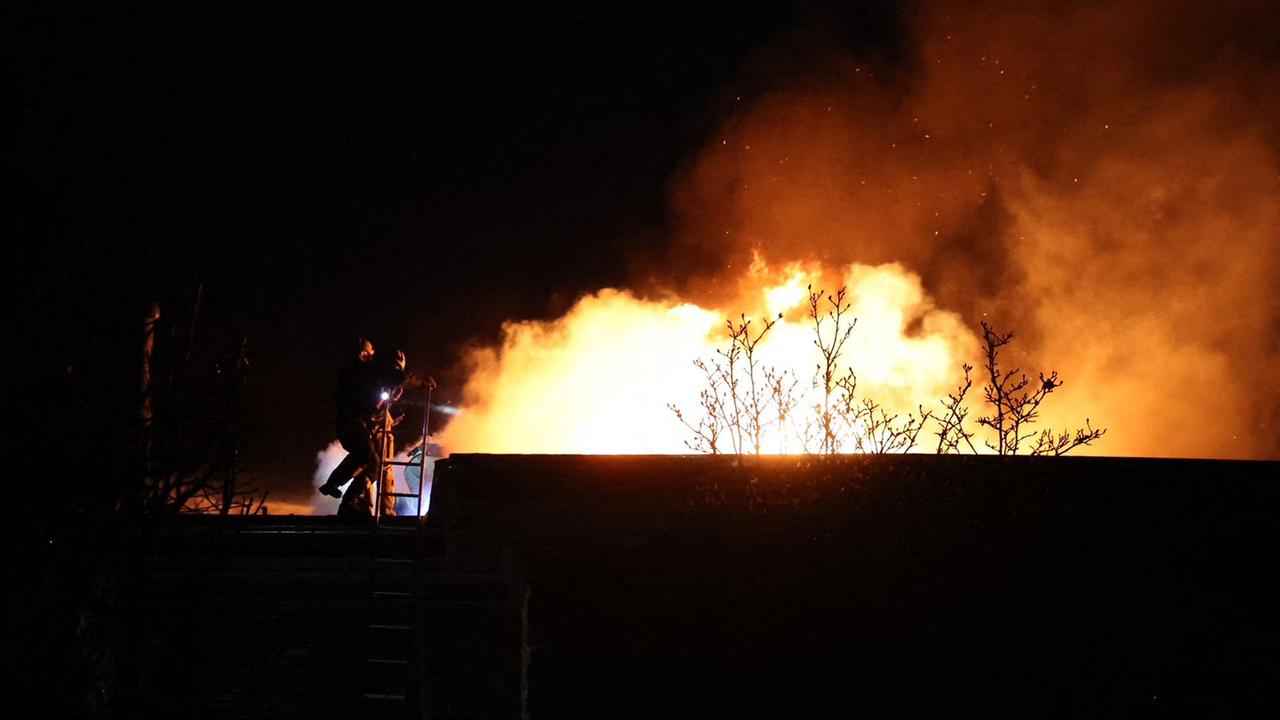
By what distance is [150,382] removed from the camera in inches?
277

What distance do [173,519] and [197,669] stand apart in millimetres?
1260

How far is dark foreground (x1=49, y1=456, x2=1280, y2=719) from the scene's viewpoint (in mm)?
6055

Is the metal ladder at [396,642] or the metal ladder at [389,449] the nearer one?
the metal ladder at [396,642]

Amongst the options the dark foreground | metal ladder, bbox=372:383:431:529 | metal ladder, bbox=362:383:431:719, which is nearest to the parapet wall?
the dark foreground

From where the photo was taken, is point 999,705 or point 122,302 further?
point 122,302

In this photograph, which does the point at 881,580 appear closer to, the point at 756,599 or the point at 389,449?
the point at 756,599

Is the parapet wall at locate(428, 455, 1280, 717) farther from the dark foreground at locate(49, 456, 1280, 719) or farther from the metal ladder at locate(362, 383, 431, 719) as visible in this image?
the metal ladder at locate(362, 383, 431, 719)

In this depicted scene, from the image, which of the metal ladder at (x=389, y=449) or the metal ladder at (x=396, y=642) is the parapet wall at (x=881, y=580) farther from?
the metal ladder at (x=389, y=449)

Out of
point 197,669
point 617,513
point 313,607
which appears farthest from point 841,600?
point 197,669

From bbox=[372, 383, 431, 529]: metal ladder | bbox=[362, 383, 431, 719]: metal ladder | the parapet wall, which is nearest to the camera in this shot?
the parapet wall

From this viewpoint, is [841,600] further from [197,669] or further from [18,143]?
[18,143]

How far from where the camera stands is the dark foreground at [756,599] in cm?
605

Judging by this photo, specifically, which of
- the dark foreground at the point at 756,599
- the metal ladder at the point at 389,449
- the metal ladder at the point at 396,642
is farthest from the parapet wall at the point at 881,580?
the metal ladder at the point at 389,449

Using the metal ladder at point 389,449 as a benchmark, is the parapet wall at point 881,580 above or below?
below
